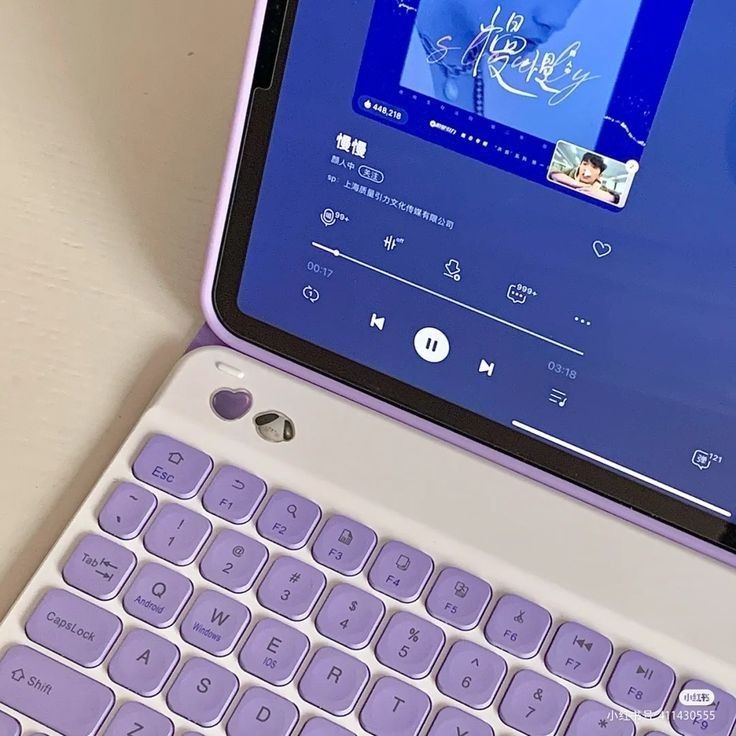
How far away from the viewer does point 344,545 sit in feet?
1.28

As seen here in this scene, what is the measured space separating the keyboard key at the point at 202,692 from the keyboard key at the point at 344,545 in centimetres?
6

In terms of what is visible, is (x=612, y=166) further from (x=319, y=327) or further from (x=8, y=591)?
(x=8, y=591)

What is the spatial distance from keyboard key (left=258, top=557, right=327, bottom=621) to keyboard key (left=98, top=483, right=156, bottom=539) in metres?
0.05

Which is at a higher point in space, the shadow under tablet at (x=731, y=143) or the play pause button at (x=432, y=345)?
the shadow under tablet at (x=731, y=143)

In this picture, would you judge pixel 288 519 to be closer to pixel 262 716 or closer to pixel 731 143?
pixel 262 716

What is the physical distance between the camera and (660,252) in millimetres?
354

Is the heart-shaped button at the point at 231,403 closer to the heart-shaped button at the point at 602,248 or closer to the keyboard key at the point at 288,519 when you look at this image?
the keyboard key at the point at 288,519

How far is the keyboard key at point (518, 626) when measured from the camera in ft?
1.23

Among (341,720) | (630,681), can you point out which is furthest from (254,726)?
(630,681)

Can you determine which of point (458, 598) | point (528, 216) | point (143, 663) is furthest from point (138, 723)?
point (528, 216)

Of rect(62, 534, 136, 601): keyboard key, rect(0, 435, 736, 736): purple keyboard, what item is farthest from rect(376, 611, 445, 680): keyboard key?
rect(62, 534, 136, 601): keyboard key

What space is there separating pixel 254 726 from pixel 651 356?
198 mm

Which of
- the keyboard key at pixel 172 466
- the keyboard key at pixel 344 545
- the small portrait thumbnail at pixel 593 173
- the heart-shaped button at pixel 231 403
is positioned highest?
the small portrait thumbnail at pixel 593 173
